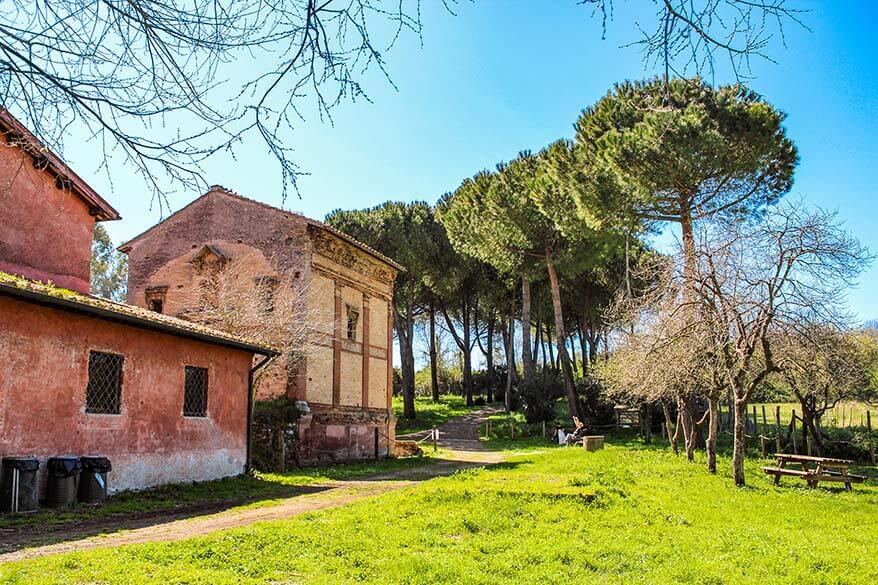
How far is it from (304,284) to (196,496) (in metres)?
10.1

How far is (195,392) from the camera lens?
15.9 meters

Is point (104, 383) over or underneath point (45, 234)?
underneath

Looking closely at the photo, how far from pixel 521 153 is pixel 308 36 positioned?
3326 cm

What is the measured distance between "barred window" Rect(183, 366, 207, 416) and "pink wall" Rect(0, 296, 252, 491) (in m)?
0.19

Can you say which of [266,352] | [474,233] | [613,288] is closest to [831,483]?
[266,352]

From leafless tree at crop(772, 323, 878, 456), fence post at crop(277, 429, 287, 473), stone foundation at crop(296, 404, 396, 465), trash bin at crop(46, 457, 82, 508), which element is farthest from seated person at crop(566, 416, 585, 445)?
trash bin at crop(46, 457, 82, 508)

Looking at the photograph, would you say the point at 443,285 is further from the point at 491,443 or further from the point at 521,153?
the point at 491,443

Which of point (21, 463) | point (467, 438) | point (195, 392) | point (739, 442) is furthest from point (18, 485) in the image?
point (467, 438)

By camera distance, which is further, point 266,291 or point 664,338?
point 266,291

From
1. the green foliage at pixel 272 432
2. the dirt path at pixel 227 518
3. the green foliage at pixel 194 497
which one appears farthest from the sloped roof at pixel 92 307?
the green foliage at pixel 272 432

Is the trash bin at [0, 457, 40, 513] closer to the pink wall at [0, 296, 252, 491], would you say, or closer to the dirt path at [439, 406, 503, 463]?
the pink wall at [0, 296, 252, 491]

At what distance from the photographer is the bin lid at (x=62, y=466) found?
11.5m

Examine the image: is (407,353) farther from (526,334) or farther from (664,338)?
(664,338)

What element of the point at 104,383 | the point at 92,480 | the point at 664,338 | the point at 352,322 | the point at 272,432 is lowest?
the point at 92,480
